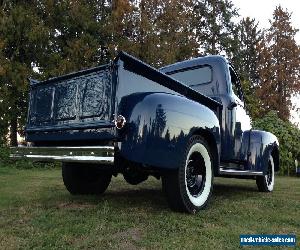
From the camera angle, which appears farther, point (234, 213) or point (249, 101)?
point (249, 101)

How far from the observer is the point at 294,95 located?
103 feet

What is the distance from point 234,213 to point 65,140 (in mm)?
2098

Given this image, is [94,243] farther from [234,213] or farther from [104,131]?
[234,213]

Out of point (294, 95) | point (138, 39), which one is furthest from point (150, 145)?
point (294, 95)

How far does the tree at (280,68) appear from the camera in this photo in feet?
102

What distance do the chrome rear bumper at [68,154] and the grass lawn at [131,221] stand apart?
23.5 inches

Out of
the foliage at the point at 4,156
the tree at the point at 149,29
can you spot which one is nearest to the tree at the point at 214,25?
the tree at the point at 149,29

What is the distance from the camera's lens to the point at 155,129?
4.14 m

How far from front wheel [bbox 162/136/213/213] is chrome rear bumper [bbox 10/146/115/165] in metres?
0.79

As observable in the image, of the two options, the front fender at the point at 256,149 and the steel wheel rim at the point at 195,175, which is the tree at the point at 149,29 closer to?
the front fender at the point at 256,149

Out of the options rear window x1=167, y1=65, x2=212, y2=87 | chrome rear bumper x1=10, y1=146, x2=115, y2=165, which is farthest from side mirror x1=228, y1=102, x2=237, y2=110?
chrome rear bumper x1=10, y1=146, x2=115, y2=165

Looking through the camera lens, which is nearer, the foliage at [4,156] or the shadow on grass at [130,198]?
the shadow on grass at [130,198]

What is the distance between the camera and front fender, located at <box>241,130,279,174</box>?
656 centimetres

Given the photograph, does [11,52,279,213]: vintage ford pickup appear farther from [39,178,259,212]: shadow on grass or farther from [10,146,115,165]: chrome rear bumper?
[39,178,259,212]: shadow on grass
